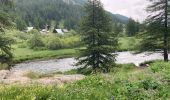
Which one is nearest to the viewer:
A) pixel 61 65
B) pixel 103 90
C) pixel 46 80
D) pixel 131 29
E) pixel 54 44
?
pixel 103 90

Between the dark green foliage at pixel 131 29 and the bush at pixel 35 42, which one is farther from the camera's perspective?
the dark green foliage at pixel 131 29

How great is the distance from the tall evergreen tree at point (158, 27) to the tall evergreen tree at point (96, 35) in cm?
687

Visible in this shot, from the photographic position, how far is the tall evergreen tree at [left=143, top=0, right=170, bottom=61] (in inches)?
1721

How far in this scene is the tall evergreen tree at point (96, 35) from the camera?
4059 centimetres

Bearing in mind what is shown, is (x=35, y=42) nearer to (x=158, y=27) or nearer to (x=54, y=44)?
(x=54, y=44)

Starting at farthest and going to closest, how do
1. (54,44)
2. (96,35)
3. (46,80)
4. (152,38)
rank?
(54,44) < (152,38) < (96,35) < (46,80)

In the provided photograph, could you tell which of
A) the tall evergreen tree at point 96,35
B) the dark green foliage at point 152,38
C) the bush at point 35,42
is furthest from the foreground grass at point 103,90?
the bush at point 35,42

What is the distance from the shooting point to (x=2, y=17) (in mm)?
24078

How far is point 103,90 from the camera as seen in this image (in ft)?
34.1

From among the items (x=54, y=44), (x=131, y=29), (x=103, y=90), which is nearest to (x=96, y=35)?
(x=103, y=90)

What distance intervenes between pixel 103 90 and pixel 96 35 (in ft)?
99.0

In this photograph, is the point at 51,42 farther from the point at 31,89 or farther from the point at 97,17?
the point at 31,89

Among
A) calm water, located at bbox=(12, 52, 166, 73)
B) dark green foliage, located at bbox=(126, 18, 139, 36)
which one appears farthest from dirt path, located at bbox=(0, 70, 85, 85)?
dark green foliage, located at bbox=(126, 18, 139, 36)

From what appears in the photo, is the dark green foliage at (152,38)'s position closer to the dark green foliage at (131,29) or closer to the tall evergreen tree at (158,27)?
the tall evergreen tree at (158,27)
